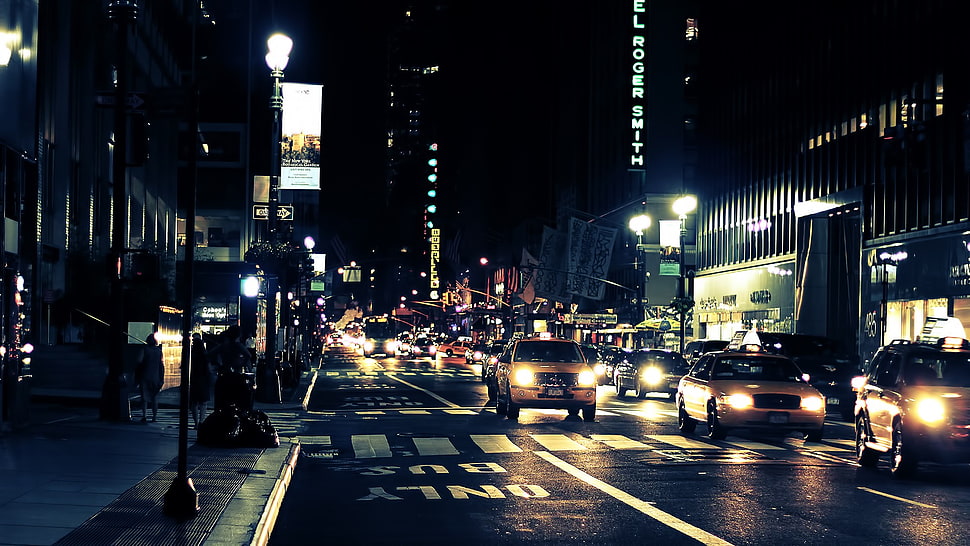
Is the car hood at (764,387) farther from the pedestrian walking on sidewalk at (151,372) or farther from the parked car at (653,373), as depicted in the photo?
the parked car at (653,373)

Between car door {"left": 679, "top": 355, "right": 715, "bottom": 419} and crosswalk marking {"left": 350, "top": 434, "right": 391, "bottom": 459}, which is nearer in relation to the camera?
crosswalk marking {"left": 350, "top": 434, "right": 391, "bottom": 459}

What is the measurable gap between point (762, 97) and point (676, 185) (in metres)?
15.8

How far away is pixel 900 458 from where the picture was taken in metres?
16.2

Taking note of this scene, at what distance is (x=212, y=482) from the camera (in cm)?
1372

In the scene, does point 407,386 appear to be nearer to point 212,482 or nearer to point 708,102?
point 212,482

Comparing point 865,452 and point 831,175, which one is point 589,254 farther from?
point 865,452

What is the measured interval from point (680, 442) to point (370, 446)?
5.46 meters

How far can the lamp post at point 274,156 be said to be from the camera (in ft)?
103

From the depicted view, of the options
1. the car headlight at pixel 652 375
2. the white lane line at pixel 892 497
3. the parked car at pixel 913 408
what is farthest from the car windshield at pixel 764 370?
the car headlight at pixel 652 375

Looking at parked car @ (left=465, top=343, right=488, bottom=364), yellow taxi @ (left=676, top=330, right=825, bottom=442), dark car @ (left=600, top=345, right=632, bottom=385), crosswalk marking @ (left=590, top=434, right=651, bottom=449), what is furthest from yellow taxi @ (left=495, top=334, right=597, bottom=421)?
parked car @ (left=465, top=343, right=488, bottom=364)

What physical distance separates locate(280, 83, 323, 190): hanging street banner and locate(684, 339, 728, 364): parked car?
45.0 ft

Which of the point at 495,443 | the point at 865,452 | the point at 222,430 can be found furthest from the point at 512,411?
the point at 865,452

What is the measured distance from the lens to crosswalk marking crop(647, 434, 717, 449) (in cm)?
2120

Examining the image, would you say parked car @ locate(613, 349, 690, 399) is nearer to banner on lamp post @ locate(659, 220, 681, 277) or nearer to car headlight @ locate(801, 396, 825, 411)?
car headlight @ locate(801, 396, 825, 411)
